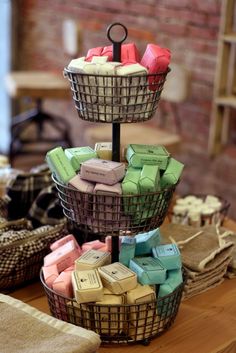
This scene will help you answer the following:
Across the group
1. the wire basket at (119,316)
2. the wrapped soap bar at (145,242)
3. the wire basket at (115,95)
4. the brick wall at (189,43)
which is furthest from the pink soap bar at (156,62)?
the brick wall at (189,43)

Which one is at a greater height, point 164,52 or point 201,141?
point 164,52

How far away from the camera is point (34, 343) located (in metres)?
1.17

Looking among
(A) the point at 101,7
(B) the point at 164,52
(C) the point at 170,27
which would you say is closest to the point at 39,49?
(A) the point at 101,7

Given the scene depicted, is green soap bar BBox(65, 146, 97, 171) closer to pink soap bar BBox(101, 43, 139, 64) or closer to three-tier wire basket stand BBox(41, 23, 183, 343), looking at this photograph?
three-tier wire basket stand BBox(41, 23, 183, 343)

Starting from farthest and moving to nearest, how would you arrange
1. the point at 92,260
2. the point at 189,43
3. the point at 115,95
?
the point at 189,43, the point at 92,260, the point at 115,95

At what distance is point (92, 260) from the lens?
4.42ft

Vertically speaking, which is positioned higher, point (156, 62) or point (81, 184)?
point (156, 62)

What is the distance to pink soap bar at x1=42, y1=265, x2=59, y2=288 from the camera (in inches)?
52.8

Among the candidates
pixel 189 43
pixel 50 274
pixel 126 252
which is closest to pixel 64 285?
pixel 50 274

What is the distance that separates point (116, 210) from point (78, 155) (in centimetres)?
16

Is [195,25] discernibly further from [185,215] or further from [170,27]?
[185,215]

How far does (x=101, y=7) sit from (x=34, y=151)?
3.83 ft

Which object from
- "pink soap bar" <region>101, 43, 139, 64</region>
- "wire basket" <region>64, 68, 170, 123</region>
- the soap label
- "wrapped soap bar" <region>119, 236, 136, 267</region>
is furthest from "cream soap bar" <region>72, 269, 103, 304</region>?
"pink soap bar" <region>101, 43, 139, 64</region>

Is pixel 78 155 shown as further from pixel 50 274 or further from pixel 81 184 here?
pixel 50 274
